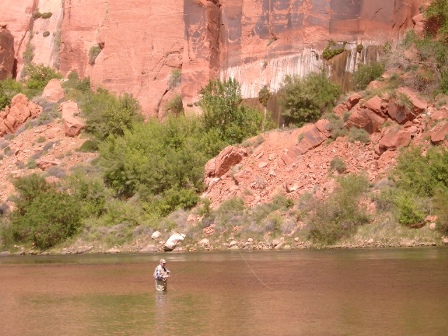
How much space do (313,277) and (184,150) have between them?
2196cm

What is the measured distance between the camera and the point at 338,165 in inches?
1652

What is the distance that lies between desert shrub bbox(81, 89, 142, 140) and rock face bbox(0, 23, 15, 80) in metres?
14.4

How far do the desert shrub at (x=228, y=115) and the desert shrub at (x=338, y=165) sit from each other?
341 inches

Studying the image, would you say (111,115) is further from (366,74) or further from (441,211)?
(441,211)

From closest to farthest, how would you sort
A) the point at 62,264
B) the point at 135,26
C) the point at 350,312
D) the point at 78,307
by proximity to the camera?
1. the point at 350,312
2. the point at 78,307
3. the point at 62,264
4. the point at 135,26

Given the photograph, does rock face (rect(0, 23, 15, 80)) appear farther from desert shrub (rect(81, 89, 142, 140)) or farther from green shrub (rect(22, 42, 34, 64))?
desert shrub (rect(81, 89, 142, 140))

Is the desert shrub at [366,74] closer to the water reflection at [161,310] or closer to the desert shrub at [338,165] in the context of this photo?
the desert shrub at [338,165]

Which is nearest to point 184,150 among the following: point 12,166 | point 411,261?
point 12,166

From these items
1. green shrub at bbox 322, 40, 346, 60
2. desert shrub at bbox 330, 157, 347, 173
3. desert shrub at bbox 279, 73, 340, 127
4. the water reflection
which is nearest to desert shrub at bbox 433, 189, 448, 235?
desert shrub at bbox 330, 157, 347, 173

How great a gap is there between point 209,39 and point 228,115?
6630 mm

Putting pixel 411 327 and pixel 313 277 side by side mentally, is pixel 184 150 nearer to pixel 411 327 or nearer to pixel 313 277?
pixel 313 277

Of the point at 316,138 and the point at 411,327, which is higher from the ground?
the point at 411,327

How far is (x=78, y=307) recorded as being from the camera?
23125 mm

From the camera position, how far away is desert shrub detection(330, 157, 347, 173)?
4194 centimetres
